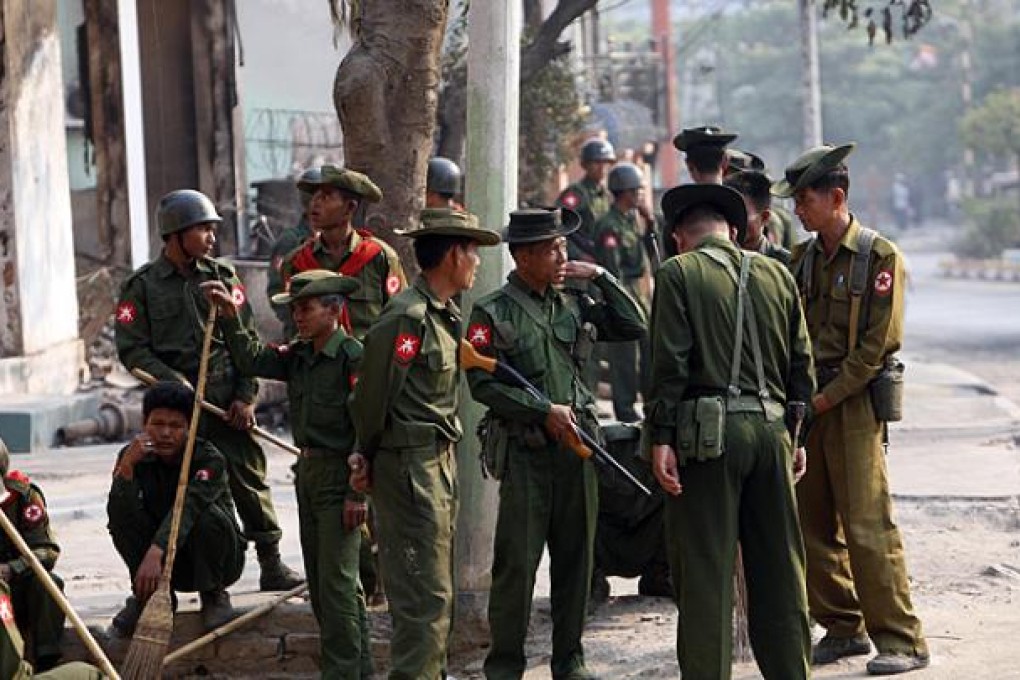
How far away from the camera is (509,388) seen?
7605mm

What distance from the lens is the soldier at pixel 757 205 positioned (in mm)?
9031

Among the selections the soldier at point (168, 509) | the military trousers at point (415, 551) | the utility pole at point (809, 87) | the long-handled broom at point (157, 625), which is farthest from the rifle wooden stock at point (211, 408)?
the utility pole at point (809, 87)

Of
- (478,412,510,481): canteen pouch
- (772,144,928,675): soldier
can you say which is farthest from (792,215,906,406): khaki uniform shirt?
(478,412,510,481): canteen pouch

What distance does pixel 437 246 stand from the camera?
24.2 feet

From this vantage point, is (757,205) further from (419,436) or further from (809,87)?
(809,87)

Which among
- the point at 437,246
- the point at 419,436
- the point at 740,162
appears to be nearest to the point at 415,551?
the point at 419,436

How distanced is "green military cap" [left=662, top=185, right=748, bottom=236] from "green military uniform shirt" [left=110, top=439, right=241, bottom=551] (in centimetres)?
234

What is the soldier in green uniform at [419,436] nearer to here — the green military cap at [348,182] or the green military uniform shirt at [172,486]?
the green military uniform shirt at [172,486]

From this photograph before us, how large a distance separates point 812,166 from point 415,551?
2.15m

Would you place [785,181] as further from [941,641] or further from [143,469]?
[143,469]

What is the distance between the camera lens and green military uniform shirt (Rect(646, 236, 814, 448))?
272 inches

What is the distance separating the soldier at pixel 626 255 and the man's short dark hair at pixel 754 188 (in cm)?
509

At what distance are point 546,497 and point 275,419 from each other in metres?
7.57

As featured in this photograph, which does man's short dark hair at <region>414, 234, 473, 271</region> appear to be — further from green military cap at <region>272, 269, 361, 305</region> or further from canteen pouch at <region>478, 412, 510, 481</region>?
canteen pouch at <region>478, 412, 510, 481</region>
